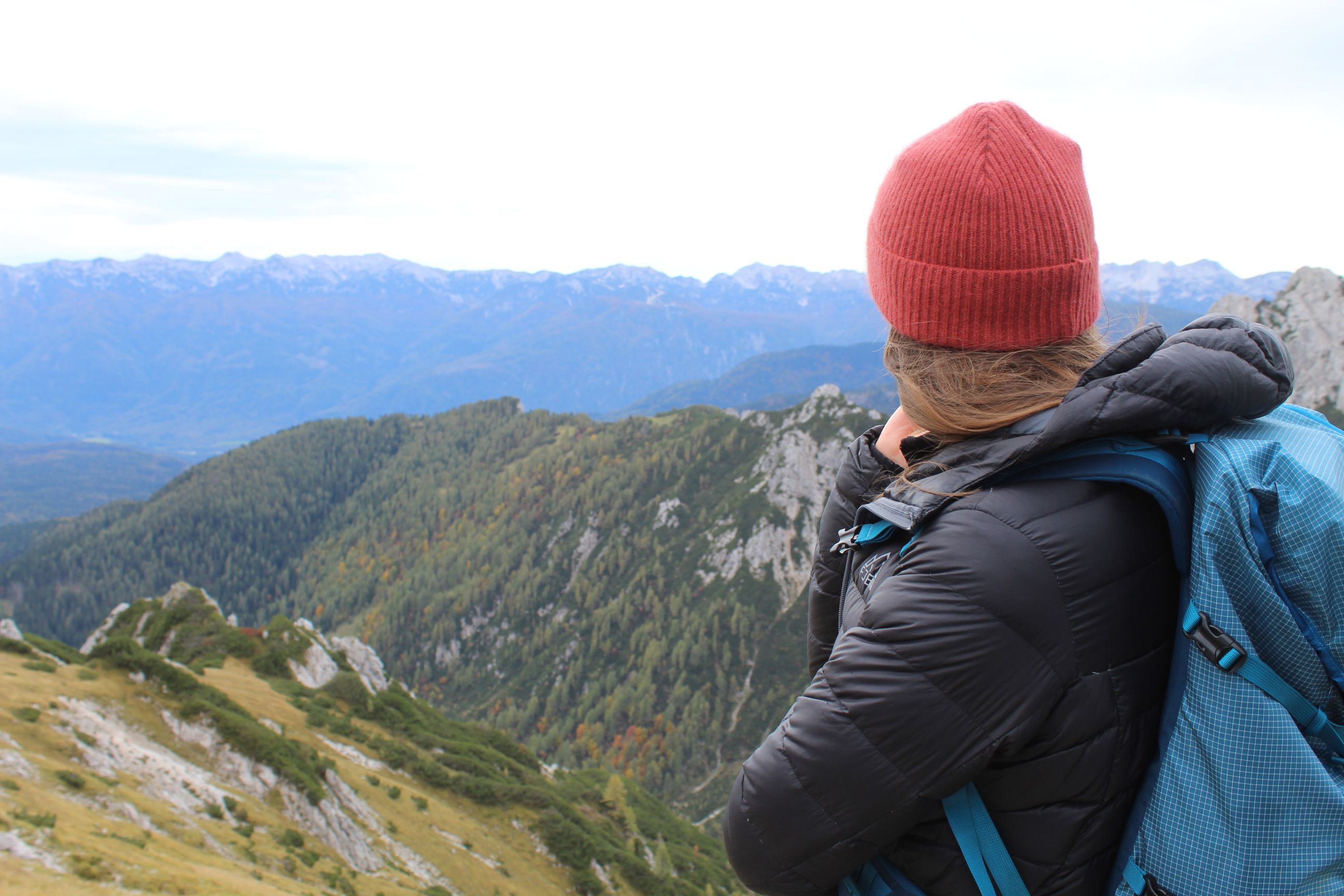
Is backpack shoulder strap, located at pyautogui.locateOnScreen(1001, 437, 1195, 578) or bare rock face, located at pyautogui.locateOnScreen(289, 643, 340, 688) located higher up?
backpack shoulder strap, located at pyautogui.locateOnScreen(1001, 437, 1195, 578)

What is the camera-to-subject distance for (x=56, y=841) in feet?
50.1

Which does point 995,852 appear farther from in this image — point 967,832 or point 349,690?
point 349,690

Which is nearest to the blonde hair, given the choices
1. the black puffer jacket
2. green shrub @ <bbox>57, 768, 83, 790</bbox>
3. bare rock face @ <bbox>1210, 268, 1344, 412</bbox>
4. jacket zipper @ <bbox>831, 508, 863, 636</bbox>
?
the black puffer jacket

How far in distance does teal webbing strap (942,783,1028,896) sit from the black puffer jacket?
7 cm

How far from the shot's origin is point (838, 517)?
4.64 meters

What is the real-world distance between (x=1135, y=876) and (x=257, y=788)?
32444 mm

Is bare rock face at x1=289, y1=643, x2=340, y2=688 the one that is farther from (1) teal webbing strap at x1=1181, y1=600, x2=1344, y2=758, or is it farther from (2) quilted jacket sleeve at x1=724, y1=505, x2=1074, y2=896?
(1) teal webbing strap at x1=1181, y1=600, x2=1344, y2=758

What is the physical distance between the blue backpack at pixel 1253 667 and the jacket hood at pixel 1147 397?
153 millimetres

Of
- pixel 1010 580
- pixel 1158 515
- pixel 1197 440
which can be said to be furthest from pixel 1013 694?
pixel 1197 440

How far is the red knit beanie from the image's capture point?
11.5 ft

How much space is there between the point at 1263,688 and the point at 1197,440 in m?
0.97

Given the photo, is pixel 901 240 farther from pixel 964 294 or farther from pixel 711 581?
pixel 711 581

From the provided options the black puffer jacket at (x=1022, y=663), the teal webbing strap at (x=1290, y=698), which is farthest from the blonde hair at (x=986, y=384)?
the teal webbing strap at (x=1290, y=698)

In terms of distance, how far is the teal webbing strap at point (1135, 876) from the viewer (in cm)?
297
